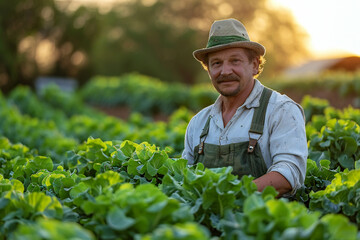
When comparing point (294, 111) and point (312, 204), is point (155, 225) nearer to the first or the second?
point (312, 204)

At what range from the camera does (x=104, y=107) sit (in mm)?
20969

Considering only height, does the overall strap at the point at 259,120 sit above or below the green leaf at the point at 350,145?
above

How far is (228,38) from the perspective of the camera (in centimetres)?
362

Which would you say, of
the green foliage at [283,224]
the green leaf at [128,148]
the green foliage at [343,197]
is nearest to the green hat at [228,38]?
the green leaf at [128,148]

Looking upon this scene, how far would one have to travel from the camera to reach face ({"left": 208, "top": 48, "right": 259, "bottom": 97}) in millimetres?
3658

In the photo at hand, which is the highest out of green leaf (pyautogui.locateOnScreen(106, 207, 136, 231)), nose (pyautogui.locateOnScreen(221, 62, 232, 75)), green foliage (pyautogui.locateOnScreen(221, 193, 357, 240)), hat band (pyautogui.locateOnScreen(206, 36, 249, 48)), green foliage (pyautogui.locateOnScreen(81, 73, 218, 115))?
hat band (pyautogui.locateOnScreen(206, 36, 249, 48))

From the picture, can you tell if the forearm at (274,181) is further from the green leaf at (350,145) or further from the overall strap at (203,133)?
the green leaf at (350,145)

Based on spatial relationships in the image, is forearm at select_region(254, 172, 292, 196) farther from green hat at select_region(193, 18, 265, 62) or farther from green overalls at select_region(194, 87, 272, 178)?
green hat at select_region(193, 18, 265, 62)

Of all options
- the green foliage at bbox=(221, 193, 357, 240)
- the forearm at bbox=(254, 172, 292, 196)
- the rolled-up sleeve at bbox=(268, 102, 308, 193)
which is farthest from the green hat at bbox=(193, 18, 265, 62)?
the green foliage at bbox=(221, 193, 357, 240)

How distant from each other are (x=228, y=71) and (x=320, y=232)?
184 cm

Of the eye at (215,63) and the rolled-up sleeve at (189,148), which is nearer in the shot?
the eye at (215,63)

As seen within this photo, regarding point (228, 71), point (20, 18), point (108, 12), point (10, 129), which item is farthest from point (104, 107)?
point (108, 12)

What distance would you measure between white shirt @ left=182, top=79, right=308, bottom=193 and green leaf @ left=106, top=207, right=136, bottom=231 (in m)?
1.31

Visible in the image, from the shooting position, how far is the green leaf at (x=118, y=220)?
2.11 meters
